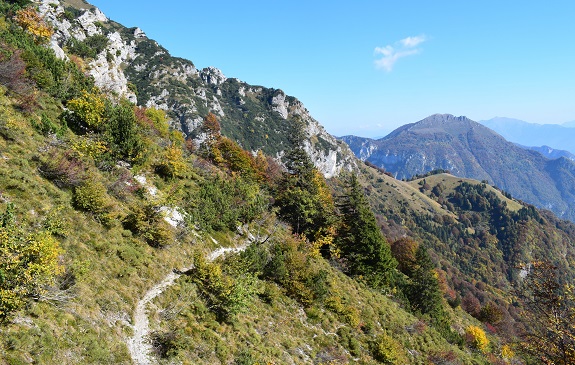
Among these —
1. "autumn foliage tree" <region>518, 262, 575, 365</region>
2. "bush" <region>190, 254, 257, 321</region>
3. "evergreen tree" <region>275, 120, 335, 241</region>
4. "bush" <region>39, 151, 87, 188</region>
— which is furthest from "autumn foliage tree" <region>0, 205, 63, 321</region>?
"evergreen tree" <region>275, 120, 335, 241</region>

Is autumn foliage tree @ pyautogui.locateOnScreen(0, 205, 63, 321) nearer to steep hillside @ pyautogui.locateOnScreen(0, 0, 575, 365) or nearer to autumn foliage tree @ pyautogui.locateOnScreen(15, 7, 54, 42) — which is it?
steep hillside @ pyautogui.locateOnScreen(0, 0, 575, 365)

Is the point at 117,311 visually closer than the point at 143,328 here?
Yes

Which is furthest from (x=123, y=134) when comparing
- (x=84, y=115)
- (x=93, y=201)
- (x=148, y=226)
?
(x=148, y=226)

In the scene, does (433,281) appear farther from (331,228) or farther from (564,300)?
(564,300)

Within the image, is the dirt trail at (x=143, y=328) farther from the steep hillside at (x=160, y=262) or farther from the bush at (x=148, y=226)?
the bush at (x=148, y=226)

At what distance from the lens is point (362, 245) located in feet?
147

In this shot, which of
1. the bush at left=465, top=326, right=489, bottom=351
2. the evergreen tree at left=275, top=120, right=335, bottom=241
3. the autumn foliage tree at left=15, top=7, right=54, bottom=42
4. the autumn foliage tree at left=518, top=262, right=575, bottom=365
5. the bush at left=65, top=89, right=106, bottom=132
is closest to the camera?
the autumn foliage tree at left=518, top=262, right=575, bottom=365

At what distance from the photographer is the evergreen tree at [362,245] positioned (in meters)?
43.9

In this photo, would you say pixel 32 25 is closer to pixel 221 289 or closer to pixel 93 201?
pixel 93 201

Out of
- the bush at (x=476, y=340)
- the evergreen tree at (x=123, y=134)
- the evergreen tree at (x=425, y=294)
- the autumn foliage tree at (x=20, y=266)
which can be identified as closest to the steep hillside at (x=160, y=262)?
the autumn foliage tree at (x=20, y=266)

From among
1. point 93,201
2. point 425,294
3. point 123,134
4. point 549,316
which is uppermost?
point 123,134

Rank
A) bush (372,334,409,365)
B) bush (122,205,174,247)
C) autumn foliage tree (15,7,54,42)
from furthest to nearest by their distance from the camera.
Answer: autumn foliage tree (15,7,54,42), bush (372,334,409,365), bush (122,205,174,247)

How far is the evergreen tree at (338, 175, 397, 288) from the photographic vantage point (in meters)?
43.9

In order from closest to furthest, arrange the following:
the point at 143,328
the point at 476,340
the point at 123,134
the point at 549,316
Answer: the point at 549,316 < the point at 143,328 < the point at 123,134 < the point at 476,340
